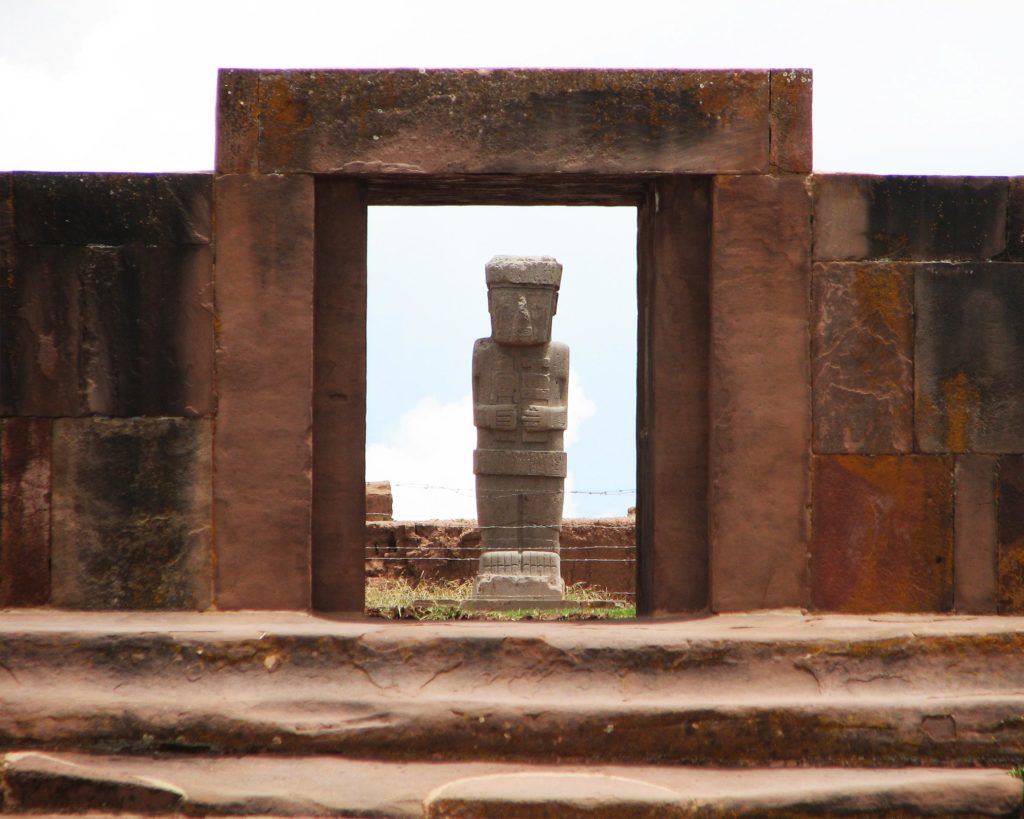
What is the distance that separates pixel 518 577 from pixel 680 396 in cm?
641

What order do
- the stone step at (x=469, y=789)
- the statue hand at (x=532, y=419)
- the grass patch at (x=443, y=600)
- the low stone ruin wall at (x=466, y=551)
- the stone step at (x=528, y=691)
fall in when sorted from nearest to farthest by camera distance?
the stone step at (x=469, y=789) → the stone step at (x=528, y=691) → the grass patch at (x=443, y=600) → the statue hand at (x=532, y=419) → the low stone ruin wall at (x=466, y=551)

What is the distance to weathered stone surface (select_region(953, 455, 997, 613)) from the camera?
527cm

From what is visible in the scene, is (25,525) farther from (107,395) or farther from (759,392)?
(759,392)

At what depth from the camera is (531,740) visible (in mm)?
4453

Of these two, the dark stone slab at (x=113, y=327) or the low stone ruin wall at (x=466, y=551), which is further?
the low stone ruin wall at (x=466, y=551)

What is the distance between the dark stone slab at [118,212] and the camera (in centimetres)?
533

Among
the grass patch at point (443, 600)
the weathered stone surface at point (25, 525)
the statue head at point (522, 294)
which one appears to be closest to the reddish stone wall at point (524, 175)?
the weathered stone surface at point (25, 525)

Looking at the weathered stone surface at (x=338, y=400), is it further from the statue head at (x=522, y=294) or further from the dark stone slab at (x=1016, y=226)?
the statue head at (x=522, y=294)

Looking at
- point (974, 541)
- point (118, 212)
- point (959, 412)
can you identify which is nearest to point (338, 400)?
point (118, 212)

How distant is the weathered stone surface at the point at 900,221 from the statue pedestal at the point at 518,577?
22.3 feet

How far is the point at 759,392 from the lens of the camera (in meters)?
5.29

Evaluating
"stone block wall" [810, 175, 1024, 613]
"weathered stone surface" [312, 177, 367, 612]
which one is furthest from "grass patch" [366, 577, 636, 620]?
"stone block wall" [810, 175, 1024, 613]

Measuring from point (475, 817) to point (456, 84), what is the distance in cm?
295

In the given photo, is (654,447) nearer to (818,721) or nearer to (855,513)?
(855,513)
